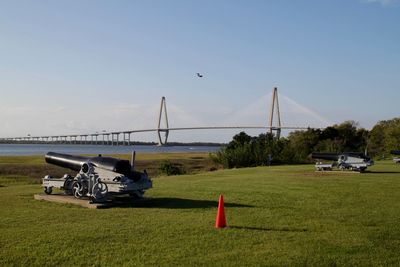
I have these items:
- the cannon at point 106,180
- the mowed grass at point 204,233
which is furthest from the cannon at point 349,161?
the cannon at point 106,180

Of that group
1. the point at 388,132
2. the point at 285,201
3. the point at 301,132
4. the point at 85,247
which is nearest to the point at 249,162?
the point at 301,132

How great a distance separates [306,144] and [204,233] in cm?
4446

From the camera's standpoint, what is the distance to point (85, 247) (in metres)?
7.15

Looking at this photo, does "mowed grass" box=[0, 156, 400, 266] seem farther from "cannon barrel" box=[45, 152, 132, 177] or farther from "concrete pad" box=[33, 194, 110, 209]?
"cannon barrel" box=[45, 152, 132, 177]

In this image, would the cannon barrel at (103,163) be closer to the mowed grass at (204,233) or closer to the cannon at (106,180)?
the cannon at (106,180)

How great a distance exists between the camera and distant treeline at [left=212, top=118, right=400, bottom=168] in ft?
129

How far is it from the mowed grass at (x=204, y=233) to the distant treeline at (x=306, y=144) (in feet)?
84.9

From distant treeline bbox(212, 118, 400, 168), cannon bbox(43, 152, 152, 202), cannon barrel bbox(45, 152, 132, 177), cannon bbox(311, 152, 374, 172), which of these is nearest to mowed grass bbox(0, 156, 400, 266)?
cannon bbox(43, 152, 152, 202)

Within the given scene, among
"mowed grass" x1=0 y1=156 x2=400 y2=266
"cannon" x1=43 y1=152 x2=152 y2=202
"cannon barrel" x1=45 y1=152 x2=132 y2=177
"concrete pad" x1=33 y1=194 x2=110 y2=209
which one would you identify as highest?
"cannon barrel" x1=45 y1=152 x2=132 y2=177

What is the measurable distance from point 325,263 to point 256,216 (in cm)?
357

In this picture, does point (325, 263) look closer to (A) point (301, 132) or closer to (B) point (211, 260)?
(B) point (211, 260)

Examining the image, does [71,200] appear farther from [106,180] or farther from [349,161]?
[349,161]

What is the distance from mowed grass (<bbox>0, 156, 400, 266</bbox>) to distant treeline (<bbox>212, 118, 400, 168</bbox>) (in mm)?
25892

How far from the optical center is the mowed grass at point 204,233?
21.8 feet
